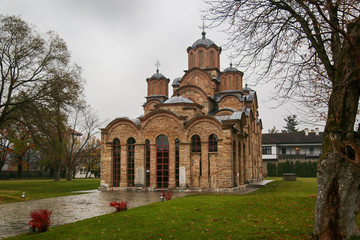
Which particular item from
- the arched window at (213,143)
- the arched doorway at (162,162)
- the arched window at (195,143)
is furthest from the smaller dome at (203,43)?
the arched window at (213,143)

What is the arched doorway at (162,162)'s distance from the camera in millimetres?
24109

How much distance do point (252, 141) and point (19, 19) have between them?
23082mm

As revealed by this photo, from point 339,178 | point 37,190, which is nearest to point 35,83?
point 37,190

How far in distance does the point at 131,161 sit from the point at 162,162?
2.55 meters

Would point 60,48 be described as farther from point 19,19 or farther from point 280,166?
point 280,166

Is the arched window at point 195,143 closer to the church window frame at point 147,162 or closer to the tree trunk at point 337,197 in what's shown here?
the church window frame at point 147,162

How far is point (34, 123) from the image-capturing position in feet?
80.8

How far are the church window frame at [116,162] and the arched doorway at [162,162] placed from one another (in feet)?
10.5

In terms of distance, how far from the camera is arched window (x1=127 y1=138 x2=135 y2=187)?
82.1 feet

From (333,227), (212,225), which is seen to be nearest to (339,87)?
(333,227)

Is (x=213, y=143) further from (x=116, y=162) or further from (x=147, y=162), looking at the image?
(x=116, y=162)

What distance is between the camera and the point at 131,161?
25.2 m

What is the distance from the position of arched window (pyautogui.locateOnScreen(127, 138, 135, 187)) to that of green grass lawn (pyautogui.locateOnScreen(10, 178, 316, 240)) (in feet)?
39.6

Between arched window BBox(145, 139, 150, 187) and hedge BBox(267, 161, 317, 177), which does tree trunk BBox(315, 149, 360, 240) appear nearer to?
arched window BBox(145, 139, 150, 187)
